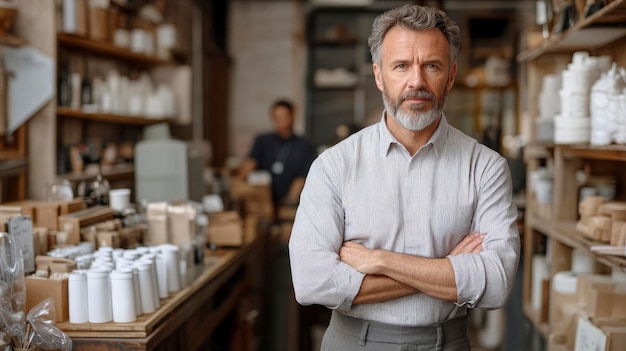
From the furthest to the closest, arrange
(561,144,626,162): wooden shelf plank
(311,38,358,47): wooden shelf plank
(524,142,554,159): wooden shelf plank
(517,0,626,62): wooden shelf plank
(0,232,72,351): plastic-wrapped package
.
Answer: (311,38,358,47): wooden shelf plank, (524,142,554,159): wooden shelf plank, (517,0,626,62): wooden shelf plank, (561,144,626,162): wooden shelf plank, (0,232,72,351): plastic-wrapped package

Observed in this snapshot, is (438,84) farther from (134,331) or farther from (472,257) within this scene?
(134,331)

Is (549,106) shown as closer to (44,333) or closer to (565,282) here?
(565,282)

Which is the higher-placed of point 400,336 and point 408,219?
point 408,219

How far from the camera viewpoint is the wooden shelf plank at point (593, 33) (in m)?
2.79

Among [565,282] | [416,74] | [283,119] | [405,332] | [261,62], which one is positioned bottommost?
[565,282]

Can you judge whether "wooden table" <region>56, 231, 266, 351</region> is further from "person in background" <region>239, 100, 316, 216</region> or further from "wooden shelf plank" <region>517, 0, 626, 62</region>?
"wooden shelf plank" <region>517, 0, 626, 62</region>

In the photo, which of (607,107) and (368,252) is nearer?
(368,252)

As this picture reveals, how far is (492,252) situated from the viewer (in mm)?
2111

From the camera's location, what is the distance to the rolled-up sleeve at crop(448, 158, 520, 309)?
81.5 inches

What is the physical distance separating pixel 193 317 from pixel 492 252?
1646 mm

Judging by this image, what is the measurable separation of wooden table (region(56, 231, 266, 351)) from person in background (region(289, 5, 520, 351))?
72 centimetres

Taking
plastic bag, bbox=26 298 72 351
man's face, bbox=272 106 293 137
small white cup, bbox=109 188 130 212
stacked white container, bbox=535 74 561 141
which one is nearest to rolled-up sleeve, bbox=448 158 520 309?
plastic bag, bbox=26 298 72 351

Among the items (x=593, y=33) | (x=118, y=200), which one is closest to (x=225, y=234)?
(x=118, y=200)

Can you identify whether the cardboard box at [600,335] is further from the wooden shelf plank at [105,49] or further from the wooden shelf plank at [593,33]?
the wooden shelf plank at [105,49]
